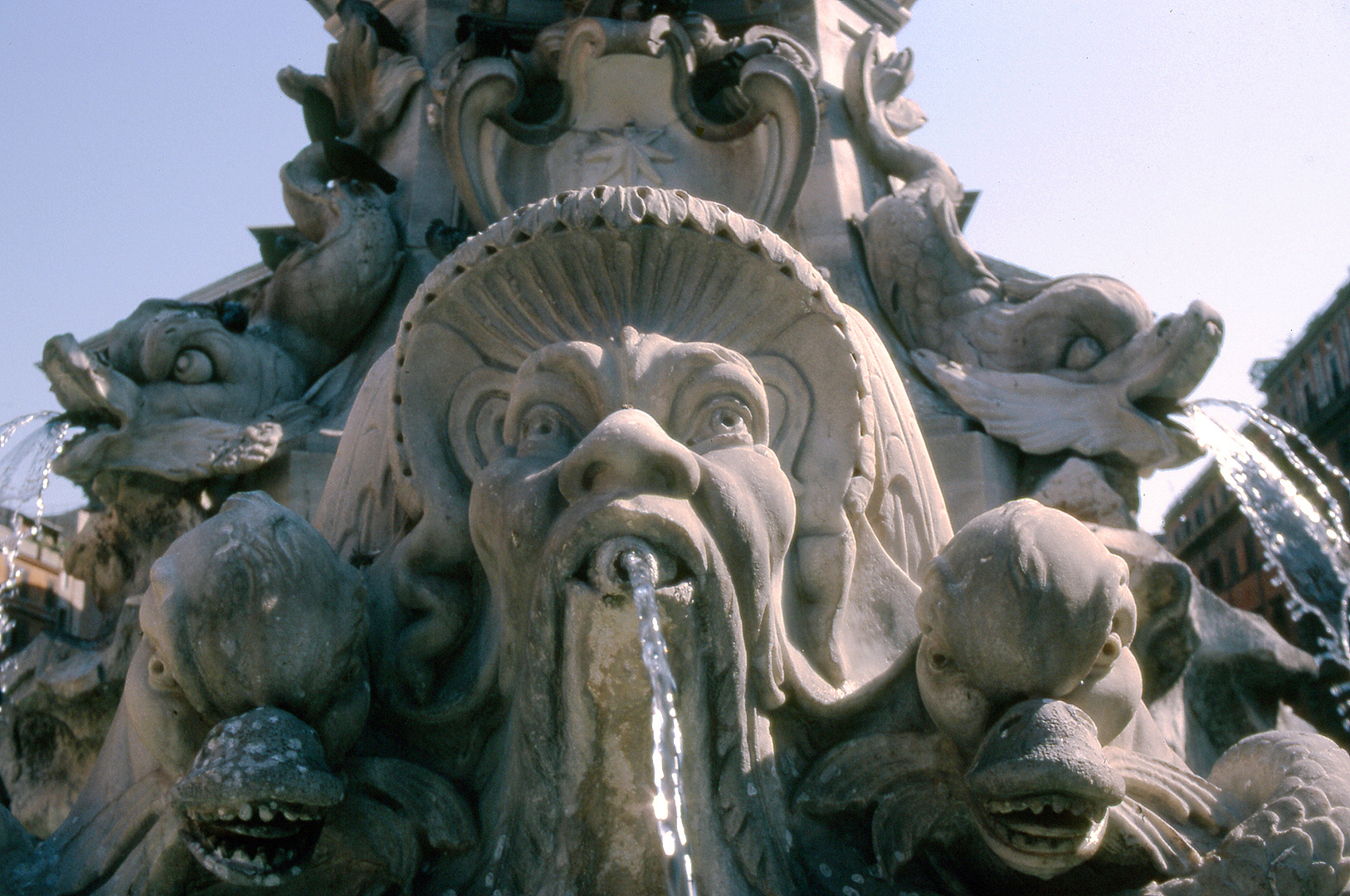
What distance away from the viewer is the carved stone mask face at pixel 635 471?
8.19 ft

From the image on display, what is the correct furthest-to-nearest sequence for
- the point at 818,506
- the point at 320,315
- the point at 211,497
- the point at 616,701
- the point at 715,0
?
the point at 715,0, the point at 320,315, the point at 211,497, the point at 818,506, the point at 616,701

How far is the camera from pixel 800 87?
4871 millimetres

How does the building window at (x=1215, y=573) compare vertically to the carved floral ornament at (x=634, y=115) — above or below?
below

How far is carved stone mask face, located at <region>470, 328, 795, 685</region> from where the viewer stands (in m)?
2.50

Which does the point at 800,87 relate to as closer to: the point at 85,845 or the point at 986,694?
the point at 986,694

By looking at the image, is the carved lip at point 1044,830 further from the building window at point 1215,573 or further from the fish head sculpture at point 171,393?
the building window at point 1215,573

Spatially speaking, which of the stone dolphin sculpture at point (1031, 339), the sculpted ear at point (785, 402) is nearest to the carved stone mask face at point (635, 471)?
the sculpted ear at point (785, 402)

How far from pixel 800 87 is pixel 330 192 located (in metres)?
1.98

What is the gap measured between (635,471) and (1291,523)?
380 centimetres

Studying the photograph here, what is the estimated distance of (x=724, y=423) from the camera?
2.92 m

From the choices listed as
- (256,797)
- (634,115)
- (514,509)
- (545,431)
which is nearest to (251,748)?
(256,797)

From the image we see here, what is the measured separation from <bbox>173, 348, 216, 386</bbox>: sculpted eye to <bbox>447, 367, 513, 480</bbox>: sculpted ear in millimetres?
2061

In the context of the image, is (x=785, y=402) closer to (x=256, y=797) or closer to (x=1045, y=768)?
(x=1045, y=768)

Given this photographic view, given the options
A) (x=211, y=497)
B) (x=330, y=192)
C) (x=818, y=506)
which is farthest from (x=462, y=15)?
(x=818, y=506)
